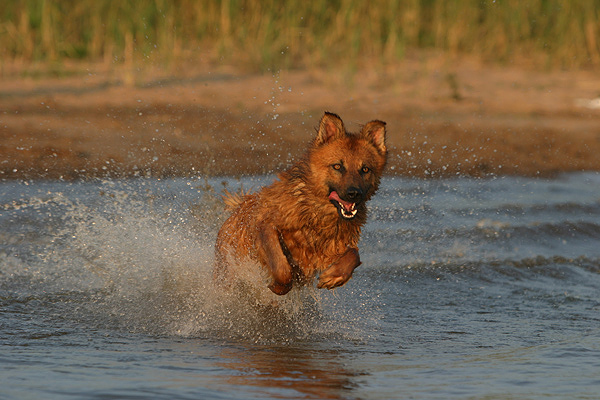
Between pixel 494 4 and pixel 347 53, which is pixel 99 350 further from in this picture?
pixel 494 4

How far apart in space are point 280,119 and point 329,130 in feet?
21.8

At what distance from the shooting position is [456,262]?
8.70 m

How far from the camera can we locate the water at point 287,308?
517 cm

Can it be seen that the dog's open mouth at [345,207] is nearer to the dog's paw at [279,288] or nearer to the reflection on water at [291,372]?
the dog's paw at [279,288]

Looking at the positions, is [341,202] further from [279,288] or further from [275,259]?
[279,288]

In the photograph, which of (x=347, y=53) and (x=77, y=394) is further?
(x=347, y=53)

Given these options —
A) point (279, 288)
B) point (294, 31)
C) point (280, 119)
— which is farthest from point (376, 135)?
point (294, 31)

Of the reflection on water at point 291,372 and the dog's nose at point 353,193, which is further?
the dog's nose at point 353,193

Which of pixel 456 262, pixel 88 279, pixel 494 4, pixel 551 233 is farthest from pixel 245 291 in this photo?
pixel 494 4

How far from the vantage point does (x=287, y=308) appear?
265 inches

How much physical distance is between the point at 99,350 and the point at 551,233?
6.31 m

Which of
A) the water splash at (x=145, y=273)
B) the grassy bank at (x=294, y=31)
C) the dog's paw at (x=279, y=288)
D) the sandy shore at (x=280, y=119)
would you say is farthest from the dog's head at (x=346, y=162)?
the grassy bank at (x=294, y=31)

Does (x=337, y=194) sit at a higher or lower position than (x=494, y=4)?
lower

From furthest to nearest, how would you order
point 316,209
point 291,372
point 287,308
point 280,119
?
point 280,119, point 287,308, point 316,209, point 291,372
